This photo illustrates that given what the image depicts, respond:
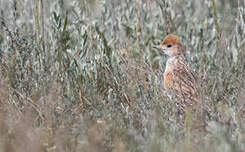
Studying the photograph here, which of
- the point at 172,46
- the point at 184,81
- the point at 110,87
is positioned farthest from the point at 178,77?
the point at 110,87

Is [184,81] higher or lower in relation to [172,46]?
lower

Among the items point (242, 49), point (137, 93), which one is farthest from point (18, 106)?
point (242, 49)

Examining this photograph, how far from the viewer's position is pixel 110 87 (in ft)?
18.2

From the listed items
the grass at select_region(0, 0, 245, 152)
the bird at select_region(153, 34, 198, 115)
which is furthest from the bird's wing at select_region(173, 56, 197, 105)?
the grass at select_region(0, 0, 245, 152)

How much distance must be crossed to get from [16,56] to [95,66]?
2.60ft

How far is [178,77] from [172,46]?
66 centimetres

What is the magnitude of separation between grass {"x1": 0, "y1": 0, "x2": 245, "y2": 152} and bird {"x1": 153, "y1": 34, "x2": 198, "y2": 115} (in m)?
0.14

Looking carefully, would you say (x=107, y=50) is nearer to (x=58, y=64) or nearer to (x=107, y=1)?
(x=58, y=64)

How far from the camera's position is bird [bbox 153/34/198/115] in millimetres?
5250

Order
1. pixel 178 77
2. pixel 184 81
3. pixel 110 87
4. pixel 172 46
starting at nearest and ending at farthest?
pixel 110 87 < pixel 184 81 < pixel 178 77 < pixel 172 46

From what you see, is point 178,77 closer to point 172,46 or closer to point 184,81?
point 184,81

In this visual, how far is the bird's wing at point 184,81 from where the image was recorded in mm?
5350

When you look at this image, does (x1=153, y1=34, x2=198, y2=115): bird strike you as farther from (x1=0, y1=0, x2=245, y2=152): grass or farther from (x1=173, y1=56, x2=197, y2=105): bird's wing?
(x1=0, y1=0, x2=245, y2=152): grass

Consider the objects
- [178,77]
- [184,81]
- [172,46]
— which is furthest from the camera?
[172,46]
